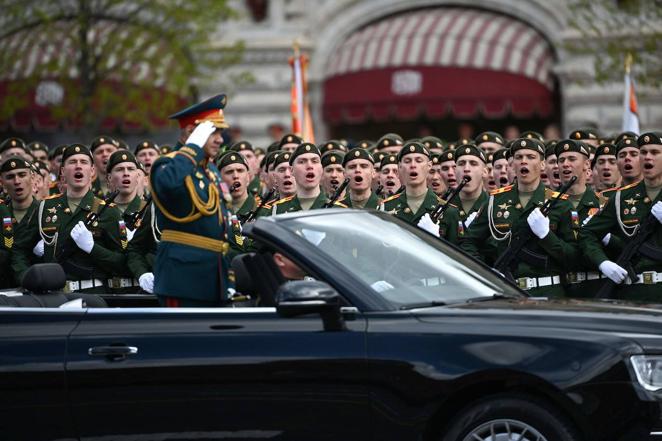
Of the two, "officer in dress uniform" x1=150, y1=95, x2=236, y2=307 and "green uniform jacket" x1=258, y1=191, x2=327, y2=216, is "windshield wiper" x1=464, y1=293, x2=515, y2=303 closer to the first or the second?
"officer in dress uniform" x1=150, y1=95, x2=236, y2=307

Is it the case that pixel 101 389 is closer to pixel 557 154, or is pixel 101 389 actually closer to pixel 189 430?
pixel 189 430

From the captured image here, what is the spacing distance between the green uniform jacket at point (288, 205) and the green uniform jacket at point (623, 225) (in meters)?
1.93

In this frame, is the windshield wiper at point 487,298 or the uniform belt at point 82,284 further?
the uniform belt at point 82,284

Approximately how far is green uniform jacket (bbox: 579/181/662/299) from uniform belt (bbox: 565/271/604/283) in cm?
15

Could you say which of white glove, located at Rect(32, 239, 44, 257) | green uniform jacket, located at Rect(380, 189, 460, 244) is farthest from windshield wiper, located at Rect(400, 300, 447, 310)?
white glove, located at Rect(32, 239, 44, 257)

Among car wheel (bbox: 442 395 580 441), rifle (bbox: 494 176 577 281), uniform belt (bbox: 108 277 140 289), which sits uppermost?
rifle (bbox: 494 176 577 281)

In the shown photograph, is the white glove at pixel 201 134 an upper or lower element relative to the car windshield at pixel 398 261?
upper

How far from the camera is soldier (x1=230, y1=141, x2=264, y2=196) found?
53.0ft

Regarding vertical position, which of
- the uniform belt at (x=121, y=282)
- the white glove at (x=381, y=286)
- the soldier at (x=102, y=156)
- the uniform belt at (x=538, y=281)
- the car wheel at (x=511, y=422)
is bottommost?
the car wheel at (x=511, y=422)

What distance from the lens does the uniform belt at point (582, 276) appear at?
12.5 m

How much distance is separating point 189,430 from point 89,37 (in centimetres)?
2173

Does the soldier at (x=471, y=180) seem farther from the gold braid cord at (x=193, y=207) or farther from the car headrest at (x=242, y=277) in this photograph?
the car headrest at (x=242, y=277)

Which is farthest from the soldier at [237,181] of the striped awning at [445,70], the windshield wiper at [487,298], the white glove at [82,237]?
the striped awning at [445,70]

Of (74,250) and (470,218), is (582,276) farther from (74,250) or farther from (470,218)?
(74,250)
